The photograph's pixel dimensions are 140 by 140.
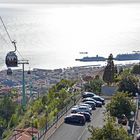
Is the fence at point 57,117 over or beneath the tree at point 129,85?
beneath

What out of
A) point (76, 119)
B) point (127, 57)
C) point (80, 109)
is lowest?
point (76, 119)

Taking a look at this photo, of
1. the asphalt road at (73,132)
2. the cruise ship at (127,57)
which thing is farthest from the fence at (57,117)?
the cruise ship at (127,57)

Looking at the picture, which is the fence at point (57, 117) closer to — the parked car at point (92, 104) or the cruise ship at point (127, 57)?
the parked car at point (92, 104)

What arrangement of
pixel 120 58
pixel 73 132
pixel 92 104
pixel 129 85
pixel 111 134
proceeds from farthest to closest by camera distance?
pixel 120 58
pixel 129 85
pixel 92 104
pixel 73 132
pixel 111 134

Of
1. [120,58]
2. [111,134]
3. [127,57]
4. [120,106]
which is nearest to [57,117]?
[120,106]

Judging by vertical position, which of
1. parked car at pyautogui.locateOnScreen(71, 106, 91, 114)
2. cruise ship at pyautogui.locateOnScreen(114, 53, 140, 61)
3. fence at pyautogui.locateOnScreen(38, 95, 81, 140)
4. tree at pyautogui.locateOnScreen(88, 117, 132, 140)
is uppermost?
cruise ship at pyautogui.locateOnScreen(114, 53, 140, 61)

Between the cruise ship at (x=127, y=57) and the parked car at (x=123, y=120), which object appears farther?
the cruise ship at (x=127, y=57)

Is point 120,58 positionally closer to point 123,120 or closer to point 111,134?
point 123,120

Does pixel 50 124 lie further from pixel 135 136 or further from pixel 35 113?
pixel 35 113

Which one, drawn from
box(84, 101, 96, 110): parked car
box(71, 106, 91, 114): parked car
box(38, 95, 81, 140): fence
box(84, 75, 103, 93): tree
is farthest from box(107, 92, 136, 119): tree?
box(84, 75, 103, 93): tree

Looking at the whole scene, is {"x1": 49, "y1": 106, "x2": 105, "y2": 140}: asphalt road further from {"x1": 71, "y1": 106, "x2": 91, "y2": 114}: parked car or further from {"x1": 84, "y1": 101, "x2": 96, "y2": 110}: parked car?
{"x1": 84, "y1": 101, "x2": 96, "y2": 110}: parked car

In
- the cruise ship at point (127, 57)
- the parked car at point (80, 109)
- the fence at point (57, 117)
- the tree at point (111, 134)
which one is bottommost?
the fence at point (57, 117)
